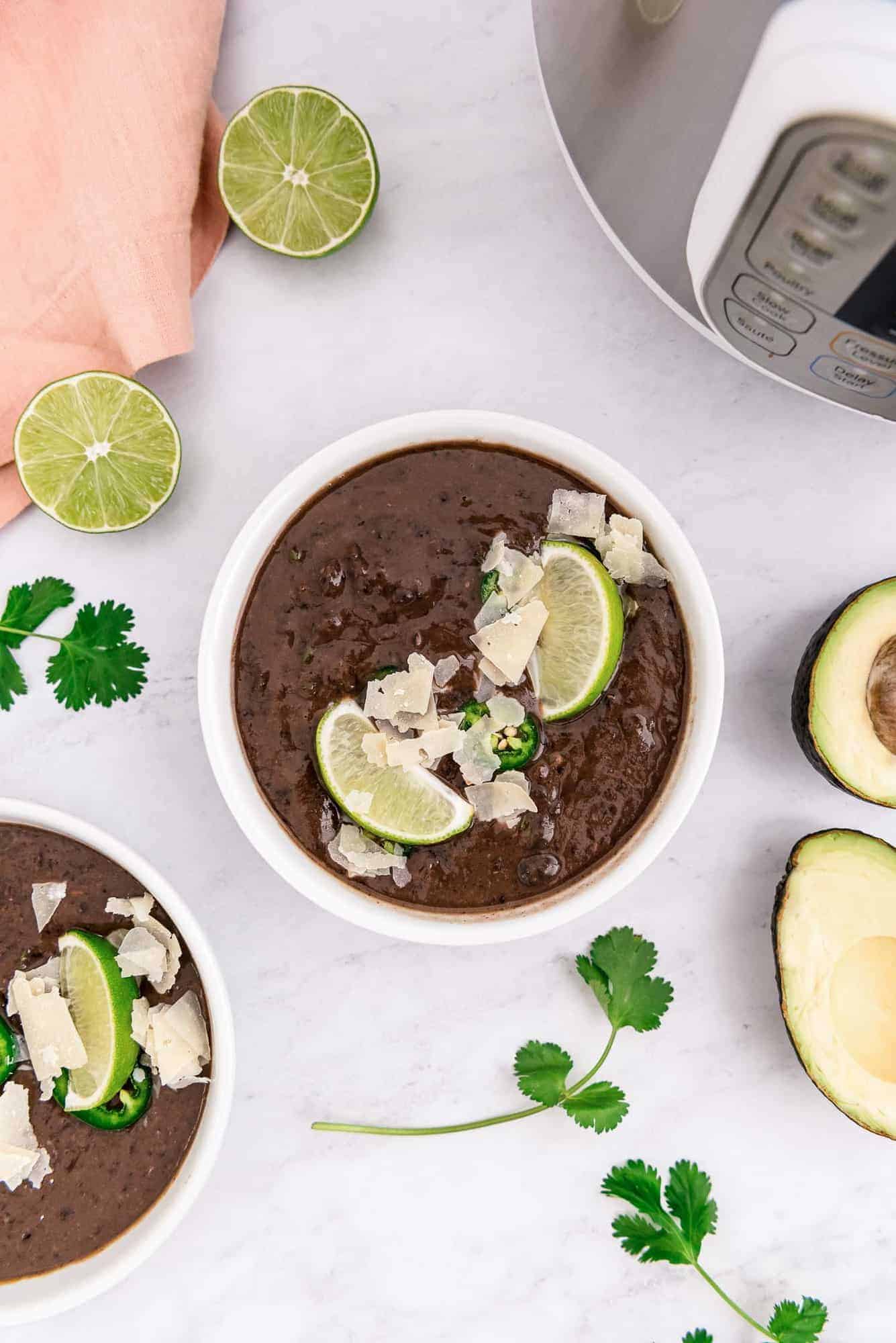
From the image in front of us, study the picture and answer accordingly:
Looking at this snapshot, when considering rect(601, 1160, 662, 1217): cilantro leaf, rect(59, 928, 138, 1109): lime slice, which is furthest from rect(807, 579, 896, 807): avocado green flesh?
rect(59, 928, 138, 1109): lime slice

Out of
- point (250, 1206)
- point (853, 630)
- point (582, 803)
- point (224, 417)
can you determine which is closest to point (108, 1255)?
point (250, 1206)

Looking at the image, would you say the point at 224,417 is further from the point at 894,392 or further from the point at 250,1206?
the point at 250,1206

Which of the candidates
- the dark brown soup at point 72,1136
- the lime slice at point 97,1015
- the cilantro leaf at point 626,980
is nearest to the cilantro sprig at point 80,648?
the dark brown soup at point 72,1136

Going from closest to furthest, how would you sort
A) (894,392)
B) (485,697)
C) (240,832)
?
(894,392), (485,697), (240,832)

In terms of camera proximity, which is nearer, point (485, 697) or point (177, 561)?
point (485, 697)

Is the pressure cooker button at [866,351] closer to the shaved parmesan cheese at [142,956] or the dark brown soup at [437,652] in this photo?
the dark brown soup at [437,652]

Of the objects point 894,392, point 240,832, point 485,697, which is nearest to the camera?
point 894,392
